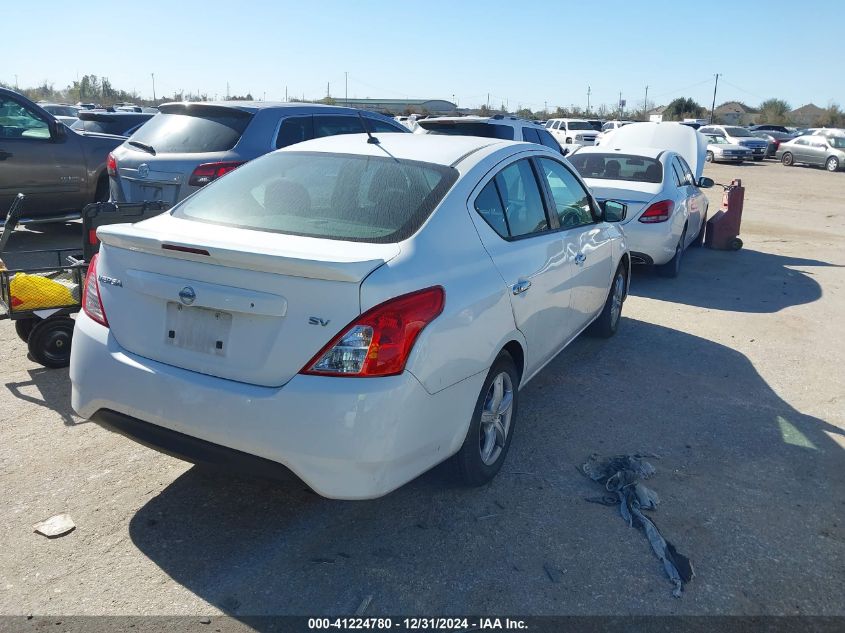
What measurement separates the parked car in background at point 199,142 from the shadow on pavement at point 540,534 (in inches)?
164

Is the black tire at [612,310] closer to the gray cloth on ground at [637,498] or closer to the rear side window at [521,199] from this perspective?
the rear side window at [521,199]

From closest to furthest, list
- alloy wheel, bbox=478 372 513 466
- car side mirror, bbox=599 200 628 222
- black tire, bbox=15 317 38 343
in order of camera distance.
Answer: alloy wheel, bbox=478 372 513 466
black tire, bbox=15 317 38 343
car side mirror, bbox=599 200 628 222

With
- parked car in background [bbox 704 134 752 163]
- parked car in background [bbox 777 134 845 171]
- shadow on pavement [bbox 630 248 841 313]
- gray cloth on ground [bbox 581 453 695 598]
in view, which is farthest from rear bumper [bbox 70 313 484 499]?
parked car in background [bbox 777 134 845 171]

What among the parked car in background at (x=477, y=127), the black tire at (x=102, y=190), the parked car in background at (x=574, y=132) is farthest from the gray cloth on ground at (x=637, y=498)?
the parked car in background at (x=574, y=132)

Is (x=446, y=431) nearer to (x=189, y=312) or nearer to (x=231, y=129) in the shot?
(x=189, y=312)

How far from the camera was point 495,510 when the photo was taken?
360 cm

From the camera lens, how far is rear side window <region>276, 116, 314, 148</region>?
7730mm

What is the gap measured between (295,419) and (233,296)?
548mm

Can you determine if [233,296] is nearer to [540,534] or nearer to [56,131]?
[540,534]

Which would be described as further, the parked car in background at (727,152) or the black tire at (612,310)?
the parked car in background at (727,152)

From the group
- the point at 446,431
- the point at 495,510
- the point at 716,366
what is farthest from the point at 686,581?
the point at 716,366

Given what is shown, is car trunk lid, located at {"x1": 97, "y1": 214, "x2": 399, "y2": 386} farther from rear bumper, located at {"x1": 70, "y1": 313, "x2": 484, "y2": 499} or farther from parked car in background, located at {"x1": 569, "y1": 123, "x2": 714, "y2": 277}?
parked car in background, located at {"x1": 569, "y1": 123, "x2": 714, "y2": 277}

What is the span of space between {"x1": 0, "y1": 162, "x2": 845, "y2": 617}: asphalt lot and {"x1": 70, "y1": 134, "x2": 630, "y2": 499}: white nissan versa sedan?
1.31 ft

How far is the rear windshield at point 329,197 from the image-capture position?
3.44 m
